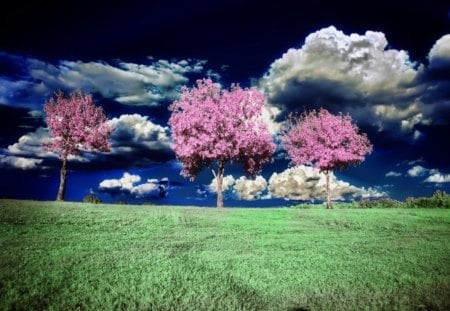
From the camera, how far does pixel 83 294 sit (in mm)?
8289

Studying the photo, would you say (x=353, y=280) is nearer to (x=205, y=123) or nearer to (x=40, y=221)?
(x=40, y=221)

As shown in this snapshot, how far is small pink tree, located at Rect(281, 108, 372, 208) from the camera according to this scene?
45.2 metres

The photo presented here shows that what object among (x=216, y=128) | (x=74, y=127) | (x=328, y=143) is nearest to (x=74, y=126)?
(x=74, y=127)

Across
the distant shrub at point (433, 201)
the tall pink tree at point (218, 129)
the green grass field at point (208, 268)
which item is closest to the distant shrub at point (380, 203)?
the distant shrub at point (433, 201)

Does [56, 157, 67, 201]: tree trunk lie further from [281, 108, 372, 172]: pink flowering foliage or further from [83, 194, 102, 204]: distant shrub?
[281, 108, 372, 172]: pink flowering foliage

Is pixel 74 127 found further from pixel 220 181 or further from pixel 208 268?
pixel 208 268

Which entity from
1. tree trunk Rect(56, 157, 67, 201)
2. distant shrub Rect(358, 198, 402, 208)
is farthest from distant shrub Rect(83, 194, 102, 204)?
distant shrub Rect(358, 198, 402, 208)

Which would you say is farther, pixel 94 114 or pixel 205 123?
pixel 94 114

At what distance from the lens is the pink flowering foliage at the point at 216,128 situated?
40406 mm

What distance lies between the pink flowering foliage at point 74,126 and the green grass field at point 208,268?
23826 millimetres

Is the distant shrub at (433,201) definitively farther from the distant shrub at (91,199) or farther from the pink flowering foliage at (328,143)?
the distant shrub at (91,199)

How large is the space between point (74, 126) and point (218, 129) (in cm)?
1662

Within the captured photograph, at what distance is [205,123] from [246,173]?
9.16 m

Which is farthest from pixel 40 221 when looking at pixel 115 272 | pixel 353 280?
pixel 353 280
